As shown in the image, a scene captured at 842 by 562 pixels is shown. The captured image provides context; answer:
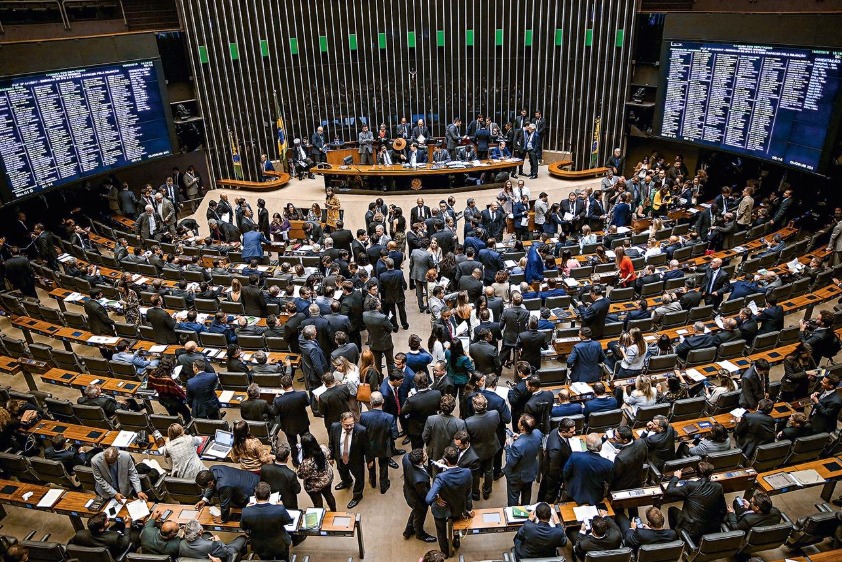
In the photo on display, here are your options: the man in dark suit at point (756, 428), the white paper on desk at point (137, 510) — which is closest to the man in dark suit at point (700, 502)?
the man in dark suit at point (756, 428)

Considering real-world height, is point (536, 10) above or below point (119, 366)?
above

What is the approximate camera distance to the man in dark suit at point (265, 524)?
5423 mm

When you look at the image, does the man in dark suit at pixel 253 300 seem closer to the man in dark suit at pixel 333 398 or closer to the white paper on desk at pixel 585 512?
the man in dark suit at pixel 333 398

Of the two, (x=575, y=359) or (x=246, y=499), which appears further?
(x=575, y=359)

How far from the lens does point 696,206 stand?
44.7 ft

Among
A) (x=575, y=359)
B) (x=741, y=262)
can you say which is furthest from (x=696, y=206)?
(x=575, y=359)

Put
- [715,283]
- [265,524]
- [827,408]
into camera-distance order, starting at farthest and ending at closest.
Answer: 1. [715,283]
2. [827,408]
3. [265,524]

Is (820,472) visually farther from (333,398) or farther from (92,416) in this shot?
(92,416)

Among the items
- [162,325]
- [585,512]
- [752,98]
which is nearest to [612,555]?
[585,512]

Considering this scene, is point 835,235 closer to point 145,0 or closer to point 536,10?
point 536,10

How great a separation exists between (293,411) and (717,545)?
14.9 ft

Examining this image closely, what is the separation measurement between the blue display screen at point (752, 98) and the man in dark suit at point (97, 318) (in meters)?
13.1

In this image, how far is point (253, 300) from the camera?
9.62 metres

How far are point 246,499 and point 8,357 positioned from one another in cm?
568
